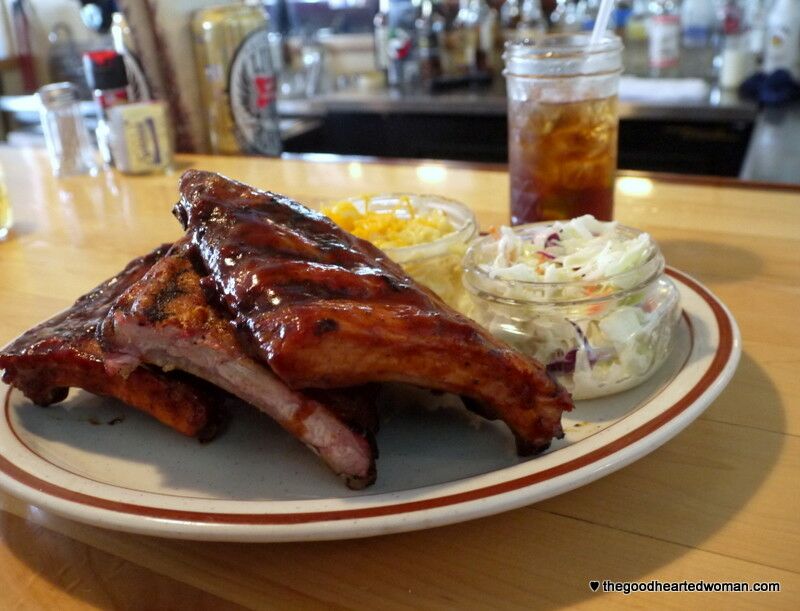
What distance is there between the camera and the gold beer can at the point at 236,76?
7.84ft

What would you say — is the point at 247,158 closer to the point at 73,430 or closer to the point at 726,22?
the point at 73,430

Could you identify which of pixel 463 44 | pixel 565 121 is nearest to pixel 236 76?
pixel 565 121

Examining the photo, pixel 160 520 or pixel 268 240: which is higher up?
pixel 268 240

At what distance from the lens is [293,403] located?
2.44 ft

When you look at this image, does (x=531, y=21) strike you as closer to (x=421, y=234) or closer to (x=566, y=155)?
(x=566, y=155)

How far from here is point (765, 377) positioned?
0.99m

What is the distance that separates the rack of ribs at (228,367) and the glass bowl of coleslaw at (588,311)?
25 centimetres

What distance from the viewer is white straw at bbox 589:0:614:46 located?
1238 mm

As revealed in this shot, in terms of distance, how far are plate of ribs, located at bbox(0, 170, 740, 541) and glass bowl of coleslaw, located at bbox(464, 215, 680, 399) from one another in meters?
0.04

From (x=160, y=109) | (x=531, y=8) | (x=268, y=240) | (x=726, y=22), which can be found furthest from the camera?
(x=531, y=8)

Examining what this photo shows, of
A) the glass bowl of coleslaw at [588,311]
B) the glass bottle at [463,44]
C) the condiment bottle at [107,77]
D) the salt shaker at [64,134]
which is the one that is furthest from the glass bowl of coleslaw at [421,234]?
the glass bottle at [463,44]

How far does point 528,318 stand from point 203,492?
431 millimetres

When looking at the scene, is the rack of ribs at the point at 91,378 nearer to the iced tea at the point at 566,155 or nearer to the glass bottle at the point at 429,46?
the iced tea at the point at 566,155

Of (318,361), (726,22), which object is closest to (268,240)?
(318,361)
